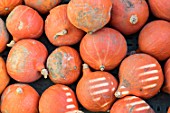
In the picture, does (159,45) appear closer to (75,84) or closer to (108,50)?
(108,50)

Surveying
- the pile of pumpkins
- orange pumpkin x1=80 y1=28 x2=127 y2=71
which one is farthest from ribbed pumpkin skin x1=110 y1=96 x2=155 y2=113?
orange pumpkin x1=80 y1=28 x2=127 y2=71

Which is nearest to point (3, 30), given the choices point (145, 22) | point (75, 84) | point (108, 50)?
point (75, 84)

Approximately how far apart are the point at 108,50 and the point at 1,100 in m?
0.61

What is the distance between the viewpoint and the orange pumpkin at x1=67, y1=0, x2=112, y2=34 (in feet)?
4.30

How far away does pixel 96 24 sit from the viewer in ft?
4.37

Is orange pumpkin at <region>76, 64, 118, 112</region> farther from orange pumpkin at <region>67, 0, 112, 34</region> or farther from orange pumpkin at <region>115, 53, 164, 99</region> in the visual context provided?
orange pumpkin at <region>67, 0, 112, 34</region>

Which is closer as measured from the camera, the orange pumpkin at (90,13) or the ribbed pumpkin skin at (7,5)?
the orange pumpkin at (90,13)

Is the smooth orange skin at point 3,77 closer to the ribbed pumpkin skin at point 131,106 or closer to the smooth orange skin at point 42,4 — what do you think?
the smooth orange skin at point 42,4

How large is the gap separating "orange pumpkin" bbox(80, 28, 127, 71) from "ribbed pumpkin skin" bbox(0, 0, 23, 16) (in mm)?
480

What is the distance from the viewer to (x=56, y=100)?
1369mm

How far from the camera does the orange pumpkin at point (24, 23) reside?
4.91 feet

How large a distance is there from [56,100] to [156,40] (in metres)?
0.55

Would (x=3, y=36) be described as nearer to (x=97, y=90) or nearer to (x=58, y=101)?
(x=58, y=101)

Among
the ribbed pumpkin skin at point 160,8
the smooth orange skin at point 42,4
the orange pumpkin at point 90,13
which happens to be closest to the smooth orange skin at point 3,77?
the smooth orange skin at point 42,4
